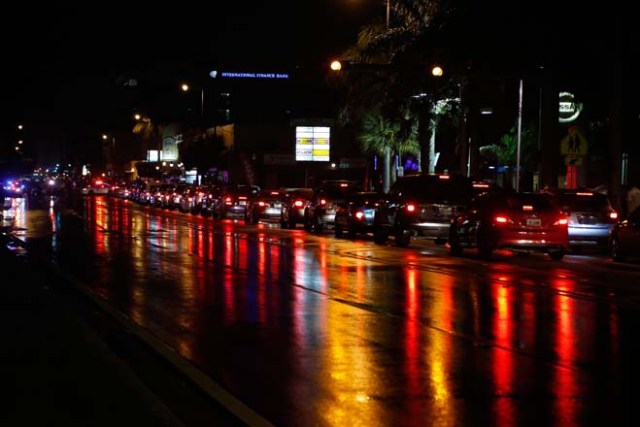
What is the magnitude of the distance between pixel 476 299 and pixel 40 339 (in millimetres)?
6948

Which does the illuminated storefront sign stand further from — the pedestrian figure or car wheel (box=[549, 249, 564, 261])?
car wheel (box=[549, 249, 564, 261])

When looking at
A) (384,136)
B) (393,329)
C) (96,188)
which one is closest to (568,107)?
(384,136)

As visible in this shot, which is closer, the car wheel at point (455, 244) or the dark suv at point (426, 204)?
the car wheel at point (455, 244)

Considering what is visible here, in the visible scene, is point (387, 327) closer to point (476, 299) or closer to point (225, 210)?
point (476, 299)

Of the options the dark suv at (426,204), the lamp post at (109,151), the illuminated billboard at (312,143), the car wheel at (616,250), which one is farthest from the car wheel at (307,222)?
the lamp post at (109,151)

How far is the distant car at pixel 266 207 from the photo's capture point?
135 ft

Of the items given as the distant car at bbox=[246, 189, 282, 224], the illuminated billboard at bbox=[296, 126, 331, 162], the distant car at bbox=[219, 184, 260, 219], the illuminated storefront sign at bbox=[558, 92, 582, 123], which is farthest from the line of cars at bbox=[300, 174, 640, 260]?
the illuminated billboard at bbox=[296, 126, 331, 162]

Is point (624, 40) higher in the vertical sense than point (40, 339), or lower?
higher

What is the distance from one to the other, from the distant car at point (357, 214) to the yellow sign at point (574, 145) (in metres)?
5.80

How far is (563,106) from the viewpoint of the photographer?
127 ft

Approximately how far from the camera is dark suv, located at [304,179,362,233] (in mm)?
33125

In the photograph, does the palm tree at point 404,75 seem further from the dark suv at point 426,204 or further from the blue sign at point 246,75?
the blue sign at point 246,75

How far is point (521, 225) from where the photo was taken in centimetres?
2208

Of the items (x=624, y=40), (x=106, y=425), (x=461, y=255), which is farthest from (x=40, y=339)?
(x=624, y=40)
